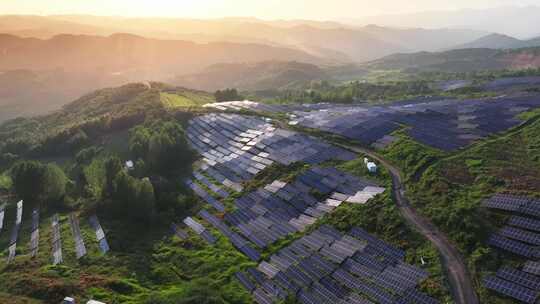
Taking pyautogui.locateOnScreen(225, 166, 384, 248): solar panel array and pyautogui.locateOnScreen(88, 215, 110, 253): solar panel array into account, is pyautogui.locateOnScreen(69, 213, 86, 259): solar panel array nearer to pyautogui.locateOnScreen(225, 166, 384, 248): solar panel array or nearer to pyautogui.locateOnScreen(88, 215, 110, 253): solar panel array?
pyautogui.locateOnScreen(88, 215, 110, 253): solar panel array

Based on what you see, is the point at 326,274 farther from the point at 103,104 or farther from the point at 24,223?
the point at 103,104

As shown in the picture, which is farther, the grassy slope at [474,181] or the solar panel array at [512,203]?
the solar panel array at [512,203]

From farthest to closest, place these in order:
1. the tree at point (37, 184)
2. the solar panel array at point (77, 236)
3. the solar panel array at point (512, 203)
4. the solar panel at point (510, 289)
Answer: the tree at point (37, 184), the solar panel array at point (77, 236), the solar panel array at point (512, 203), the solar panel at point (510, 289)

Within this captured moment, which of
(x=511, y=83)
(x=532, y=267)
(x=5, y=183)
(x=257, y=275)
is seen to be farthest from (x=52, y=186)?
(x=511, y=83)

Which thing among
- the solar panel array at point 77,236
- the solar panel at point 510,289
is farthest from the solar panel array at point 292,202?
the solar panel array at point 77,236

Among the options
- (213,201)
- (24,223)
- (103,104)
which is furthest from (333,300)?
(103,104)

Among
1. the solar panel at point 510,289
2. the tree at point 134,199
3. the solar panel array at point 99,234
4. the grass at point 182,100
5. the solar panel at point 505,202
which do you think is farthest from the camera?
the grass at point 182,100

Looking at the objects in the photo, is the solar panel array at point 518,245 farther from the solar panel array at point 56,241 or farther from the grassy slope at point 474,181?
the solar panel array at point 56,241

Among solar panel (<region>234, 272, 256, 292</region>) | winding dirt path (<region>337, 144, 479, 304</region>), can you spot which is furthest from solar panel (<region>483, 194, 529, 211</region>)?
solar panel (<region>234, 272, 256, 292</region>)
